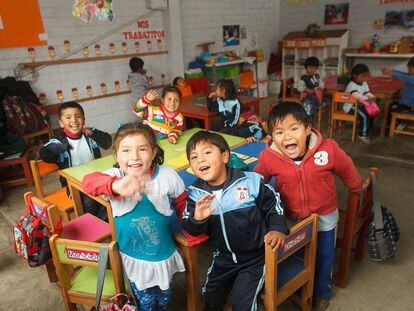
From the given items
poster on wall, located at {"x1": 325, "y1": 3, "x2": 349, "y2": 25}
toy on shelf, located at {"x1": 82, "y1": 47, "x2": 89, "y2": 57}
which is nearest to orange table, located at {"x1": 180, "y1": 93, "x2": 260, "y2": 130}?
toy on shelf, located at {"x1": 82, "y1": 47, "x2": 89, "y2": 57}

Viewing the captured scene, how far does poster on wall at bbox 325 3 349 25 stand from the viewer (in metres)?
7.54

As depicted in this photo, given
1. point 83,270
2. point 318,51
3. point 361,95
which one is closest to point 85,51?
point 361,95

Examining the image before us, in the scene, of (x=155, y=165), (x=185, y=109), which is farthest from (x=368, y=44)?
(x=155, y=165)

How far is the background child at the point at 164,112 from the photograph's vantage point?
3.02 meters

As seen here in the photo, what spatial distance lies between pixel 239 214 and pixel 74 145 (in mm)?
1575

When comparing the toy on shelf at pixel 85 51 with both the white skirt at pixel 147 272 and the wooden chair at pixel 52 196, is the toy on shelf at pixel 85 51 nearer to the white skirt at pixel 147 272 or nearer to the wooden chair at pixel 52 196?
the wooden chair at pixel 52 196

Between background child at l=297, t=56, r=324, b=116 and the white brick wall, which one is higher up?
the white brick wall

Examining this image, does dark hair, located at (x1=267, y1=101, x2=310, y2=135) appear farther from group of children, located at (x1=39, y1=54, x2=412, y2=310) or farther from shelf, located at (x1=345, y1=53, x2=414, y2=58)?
shelf, located at (x1=345, y1=53, x2=414, y2=58)

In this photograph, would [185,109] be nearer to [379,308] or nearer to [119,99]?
[119,99]

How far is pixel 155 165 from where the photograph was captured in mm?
1644

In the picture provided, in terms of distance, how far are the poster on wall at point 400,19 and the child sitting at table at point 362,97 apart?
2909 millimetres

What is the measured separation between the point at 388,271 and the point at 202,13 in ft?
19.9

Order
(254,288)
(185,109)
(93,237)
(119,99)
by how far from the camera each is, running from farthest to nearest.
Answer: (119,99) < (185,109) < (93,237) < (254,288)

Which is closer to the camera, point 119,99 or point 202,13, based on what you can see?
point 119,99
